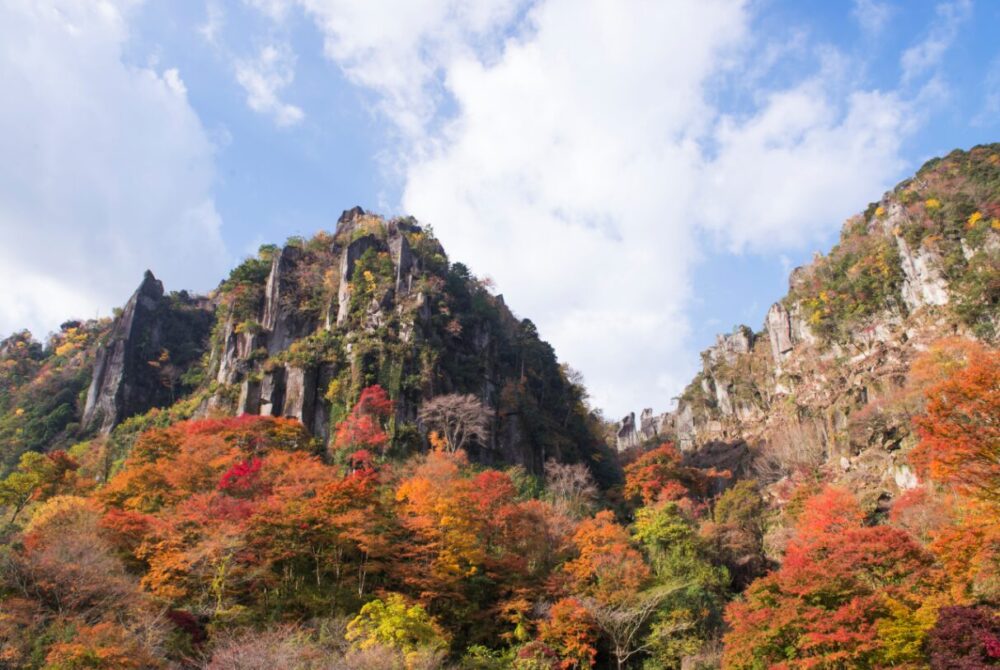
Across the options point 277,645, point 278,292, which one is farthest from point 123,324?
point 277,645

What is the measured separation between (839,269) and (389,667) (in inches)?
2293

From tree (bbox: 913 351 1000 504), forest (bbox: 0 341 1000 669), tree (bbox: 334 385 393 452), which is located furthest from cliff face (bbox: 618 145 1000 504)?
tree (bbox: 334 385 393 452)

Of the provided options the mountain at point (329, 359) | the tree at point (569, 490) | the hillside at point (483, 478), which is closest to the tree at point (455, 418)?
the hillside at point (483, 478)

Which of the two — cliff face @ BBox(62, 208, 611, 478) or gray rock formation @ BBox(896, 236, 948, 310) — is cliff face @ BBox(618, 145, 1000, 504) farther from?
cliff face @ BBox(62, 208, 611, 478)

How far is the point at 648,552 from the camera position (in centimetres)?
3161

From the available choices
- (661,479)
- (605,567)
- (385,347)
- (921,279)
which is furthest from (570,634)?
(921,279)

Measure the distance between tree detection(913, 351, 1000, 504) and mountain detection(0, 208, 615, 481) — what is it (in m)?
29.8

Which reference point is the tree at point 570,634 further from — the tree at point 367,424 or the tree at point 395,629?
the tree at point 367,424

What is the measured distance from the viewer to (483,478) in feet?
101

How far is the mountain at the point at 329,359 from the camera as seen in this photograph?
45688 millimetres

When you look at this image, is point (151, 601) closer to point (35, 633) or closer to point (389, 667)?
point (35, 633)

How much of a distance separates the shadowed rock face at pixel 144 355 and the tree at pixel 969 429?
58.5m

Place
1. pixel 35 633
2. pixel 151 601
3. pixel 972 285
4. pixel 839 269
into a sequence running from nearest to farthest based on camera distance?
pixel 35 633, pixel 151 601, pixel 972 285, pixel 839 269

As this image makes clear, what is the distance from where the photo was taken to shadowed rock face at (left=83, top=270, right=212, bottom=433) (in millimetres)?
56062
